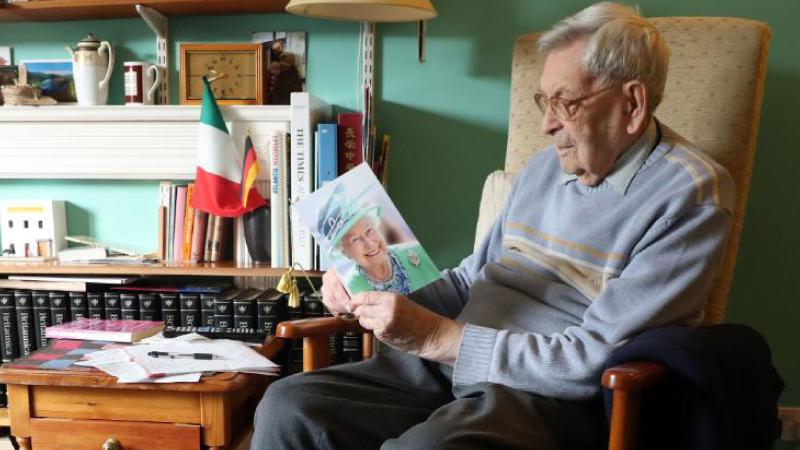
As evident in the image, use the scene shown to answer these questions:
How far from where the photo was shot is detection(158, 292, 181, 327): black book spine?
1844mm

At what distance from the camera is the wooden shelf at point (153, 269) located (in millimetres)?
1811

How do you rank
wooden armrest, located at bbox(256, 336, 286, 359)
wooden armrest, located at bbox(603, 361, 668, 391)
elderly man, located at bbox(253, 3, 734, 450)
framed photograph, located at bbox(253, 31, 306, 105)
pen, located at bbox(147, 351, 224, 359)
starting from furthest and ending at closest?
framed photograph, located at bbox(253, 31, 306, 105)
wooden armrest, located at bbox(256, 336, 286, 359)
pen, located at bbox(147, 351, 224, 359)
elderly man, located at bbox(253, 3, 734, 450)
wooden armrest, located at bbox(603, 361, 668, 391)

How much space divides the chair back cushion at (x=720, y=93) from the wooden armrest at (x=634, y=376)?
0.59m

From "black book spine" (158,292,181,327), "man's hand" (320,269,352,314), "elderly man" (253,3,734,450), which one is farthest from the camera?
"black book spine" (158,292,181,327)

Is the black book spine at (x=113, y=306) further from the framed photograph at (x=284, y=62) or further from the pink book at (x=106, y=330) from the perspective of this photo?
the framed photograph at (x=284, y=62)

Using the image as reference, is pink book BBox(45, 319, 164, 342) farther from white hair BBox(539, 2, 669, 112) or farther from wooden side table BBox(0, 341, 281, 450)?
white hair BBox(539, 2, 669, 112)

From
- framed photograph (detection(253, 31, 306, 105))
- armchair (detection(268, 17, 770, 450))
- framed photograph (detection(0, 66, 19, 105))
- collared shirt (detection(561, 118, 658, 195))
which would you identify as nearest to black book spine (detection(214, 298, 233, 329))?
armchair (detection(268, 17, 770, 450))

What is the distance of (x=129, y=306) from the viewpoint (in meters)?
1.85

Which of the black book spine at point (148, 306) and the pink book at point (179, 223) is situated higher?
the pink book at point (179, 223)

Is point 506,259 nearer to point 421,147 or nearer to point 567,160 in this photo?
point 567,160

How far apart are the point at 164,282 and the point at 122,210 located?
28 centimetres

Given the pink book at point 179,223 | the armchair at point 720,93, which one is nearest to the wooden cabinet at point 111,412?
the armchair at point 720,93

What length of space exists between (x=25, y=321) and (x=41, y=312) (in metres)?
0.05

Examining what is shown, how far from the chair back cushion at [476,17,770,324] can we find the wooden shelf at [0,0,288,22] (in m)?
0.99
